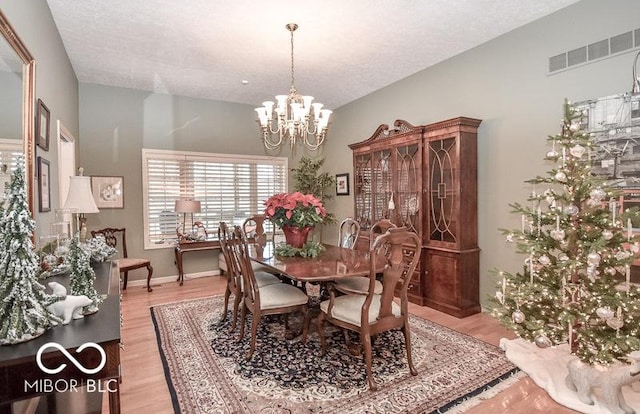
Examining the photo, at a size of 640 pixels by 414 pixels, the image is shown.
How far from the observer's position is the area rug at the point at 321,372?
7.05 ft

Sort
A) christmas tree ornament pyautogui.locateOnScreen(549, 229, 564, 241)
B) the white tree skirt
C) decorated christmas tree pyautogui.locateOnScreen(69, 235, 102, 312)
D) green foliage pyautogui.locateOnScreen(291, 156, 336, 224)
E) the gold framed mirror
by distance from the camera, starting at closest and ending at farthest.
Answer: decorated christmas tree pyautogui.locateOnScreen(69, 235, 102, 312), the gold framed mirror, the white tree skirt, christmas tree ornament pyautogui.locateOnScreen(549, 229, 564, 241), green foliage pyautogui.locateOnScreen(291, 156, 336, 224)

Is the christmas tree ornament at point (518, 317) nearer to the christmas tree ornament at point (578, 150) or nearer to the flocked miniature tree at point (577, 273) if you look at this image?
the flocked miniature tree at point (577, 273)

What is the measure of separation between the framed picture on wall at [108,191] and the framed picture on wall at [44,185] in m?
2.21

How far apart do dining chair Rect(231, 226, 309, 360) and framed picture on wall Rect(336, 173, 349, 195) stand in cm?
318

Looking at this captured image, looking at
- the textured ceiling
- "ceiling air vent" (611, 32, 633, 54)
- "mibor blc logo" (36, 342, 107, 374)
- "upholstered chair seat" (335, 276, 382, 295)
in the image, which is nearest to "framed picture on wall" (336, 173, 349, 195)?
the textured ceiling

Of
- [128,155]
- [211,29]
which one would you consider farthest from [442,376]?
[128,155]

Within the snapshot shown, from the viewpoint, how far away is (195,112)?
552 cm

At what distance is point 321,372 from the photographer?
2.51m

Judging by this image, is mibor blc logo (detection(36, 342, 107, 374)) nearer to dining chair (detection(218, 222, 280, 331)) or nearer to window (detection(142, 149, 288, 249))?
dining chair (detection(218, 222, 280, 331))

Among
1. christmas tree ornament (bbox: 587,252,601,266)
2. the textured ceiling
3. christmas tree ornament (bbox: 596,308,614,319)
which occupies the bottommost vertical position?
christmas tree ornament (bbox: 596,308,614,319)

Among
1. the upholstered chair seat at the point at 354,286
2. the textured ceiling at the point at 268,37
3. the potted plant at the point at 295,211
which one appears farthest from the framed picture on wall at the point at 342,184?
the upholstered chair seat at the point at 354,286

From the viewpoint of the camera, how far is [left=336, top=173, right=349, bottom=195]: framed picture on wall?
596 cm

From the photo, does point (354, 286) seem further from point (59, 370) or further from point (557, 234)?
point (59, 370)

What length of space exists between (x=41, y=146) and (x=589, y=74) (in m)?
4.51
